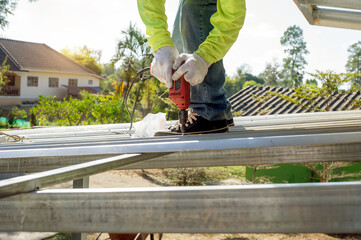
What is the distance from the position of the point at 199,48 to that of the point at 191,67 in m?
0.14

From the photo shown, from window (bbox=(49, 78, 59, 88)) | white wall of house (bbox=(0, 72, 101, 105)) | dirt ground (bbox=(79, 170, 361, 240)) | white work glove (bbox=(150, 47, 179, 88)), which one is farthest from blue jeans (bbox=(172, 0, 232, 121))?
window (bbox=(49, 78, 59, 88))

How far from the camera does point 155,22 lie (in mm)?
1970

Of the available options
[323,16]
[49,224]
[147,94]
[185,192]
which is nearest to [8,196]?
[49,224]

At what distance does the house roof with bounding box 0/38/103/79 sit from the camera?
89.5ft

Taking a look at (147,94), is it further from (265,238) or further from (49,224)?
(49,224)

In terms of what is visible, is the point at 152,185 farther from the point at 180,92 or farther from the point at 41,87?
the point at 41,87

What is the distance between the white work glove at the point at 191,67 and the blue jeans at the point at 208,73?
1.30ft

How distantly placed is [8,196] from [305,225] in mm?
688

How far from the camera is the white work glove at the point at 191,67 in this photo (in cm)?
173

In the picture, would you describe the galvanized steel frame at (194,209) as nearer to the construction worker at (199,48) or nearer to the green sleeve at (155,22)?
the construction worker at (199,48)

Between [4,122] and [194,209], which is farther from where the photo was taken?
[4,122]

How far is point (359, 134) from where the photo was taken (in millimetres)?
1176

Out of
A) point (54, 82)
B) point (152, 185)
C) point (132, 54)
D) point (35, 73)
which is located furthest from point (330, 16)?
point (54, 82)

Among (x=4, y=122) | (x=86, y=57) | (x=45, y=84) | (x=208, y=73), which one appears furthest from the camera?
(x=86, y=57)
